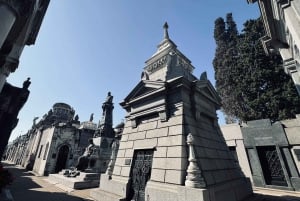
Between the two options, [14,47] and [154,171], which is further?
[14,47]

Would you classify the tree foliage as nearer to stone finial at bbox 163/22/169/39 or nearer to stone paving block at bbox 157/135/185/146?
stone finial at bbox 163/22/169/39

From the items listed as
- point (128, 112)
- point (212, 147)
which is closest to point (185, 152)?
point (212, 147)

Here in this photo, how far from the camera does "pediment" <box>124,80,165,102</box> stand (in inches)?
289

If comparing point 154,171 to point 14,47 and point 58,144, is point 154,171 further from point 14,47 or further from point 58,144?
point 58,144

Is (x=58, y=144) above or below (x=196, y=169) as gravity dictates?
above

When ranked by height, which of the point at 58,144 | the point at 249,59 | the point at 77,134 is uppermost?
the point at 249,59

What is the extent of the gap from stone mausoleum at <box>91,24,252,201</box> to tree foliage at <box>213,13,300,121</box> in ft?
40.1

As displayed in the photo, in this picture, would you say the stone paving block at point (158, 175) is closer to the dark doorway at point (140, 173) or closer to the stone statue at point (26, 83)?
the dark doorway at point (140, 173)

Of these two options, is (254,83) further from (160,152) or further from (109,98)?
(109,98)

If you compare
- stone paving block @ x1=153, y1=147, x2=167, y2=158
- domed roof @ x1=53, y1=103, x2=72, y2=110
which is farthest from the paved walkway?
domed roof @ x1=53, y1=103, x2=72, y2=110

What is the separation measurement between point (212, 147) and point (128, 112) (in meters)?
4.98

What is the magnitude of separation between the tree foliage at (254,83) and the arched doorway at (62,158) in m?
26.5

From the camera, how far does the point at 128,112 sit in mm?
9203

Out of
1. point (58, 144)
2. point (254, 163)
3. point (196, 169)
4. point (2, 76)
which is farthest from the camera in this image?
point (58, 144)
